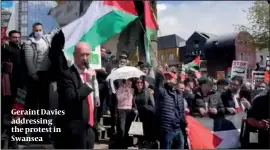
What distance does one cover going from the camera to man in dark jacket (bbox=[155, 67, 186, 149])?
573cm

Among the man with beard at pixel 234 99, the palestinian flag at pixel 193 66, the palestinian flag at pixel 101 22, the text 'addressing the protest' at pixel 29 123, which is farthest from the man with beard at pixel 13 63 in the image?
the man with beard at pixel 234 99

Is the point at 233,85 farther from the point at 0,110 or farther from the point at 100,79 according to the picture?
the point at 0,110

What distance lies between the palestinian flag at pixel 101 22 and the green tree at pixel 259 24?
136cm

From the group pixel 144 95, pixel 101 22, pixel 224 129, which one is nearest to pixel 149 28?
pixel 101 22

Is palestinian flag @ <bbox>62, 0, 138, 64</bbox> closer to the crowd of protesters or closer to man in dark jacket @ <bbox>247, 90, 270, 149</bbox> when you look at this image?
the crowd of protesters

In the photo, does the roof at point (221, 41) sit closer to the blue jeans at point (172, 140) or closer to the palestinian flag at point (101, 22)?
the palestinian flag at point (101, 22)

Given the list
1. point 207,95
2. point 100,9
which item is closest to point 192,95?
point 207,95

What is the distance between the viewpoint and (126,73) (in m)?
6.07

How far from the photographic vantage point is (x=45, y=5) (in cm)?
615

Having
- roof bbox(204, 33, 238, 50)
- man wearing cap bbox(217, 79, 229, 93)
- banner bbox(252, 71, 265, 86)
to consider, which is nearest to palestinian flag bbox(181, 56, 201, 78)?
roof bbox(204, 33, 238, 50)

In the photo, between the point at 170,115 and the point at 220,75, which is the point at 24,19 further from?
the point at 220,75

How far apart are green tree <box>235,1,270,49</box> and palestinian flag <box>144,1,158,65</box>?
3.28 ft

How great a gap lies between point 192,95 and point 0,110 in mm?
2310

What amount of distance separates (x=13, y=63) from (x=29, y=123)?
27.9 inches
